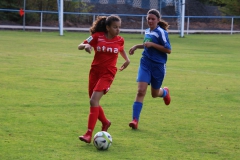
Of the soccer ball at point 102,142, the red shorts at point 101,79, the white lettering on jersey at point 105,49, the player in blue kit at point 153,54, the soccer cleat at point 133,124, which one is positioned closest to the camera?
the soccer ball at point 102,142

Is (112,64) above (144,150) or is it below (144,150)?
above

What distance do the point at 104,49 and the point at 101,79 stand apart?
16.1 inches

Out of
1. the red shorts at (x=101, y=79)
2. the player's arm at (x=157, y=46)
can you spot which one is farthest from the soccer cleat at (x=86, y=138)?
the player's arm at (x=157, y=46)

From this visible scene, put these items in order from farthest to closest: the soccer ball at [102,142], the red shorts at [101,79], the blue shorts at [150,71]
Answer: the blue shorts at [150,71] < the red shorts at [101,79] < the soccer ball at [102,142]

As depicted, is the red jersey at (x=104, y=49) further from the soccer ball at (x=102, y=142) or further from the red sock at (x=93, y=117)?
the soccer ball at (x=102, y=142)

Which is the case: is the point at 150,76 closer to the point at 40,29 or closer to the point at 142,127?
the point at 142,127

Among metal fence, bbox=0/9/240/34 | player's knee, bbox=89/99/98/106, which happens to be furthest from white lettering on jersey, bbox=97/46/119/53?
metal fence, bbox=0/9/240/34

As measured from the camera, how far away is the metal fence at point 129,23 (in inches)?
1444

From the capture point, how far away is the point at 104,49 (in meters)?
7.12

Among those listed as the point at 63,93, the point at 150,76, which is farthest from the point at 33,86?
the point at 150,76

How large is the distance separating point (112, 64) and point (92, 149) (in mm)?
1259

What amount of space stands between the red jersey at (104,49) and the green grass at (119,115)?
1013 mm

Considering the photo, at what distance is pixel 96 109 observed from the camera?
6.91m

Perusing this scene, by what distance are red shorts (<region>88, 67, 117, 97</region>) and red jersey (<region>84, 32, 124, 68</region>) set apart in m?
0.07
